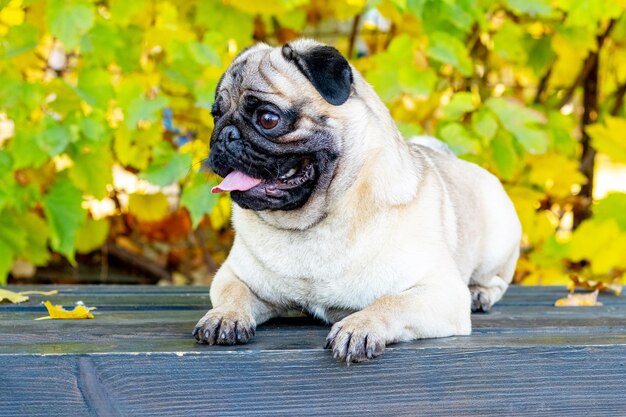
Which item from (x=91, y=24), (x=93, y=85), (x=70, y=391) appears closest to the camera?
(x=70, y=391)

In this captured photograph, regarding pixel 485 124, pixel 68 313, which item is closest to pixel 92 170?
pixel 68 313

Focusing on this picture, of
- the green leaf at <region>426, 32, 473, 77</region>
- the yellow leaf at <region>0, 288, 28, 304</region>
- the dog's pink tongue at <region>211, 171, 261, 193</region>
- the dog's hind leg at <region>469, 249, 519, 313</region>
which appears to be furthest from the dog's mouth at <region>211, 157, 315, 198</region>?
the green leaf at <region>426, 32, 473, 77</region>

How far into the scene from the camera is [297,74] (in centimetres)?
243

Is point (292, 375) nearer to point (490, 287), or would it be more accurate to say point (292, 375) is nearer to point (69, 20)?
point (490, 287)

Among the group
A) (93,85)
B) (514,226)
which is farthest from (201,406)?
(93,85)

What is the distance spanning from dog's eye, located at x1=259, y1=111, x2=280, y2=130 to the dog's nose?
72mm

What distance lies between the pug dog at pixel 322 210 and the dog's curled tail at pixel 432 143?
905mm

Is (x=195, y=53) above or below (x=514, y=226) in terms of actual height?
above

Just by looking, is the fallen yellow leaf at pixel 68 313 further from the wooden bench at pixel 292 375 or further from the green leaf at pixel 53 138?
the green leaf at pixel 53 138

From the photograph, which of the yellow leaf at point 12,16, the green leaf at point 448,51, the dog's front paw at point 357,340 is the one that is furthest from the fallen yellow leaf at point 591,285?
the yellow leaf at point 12,16

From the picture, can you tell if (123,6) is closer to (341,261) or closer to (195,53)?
(195,53)

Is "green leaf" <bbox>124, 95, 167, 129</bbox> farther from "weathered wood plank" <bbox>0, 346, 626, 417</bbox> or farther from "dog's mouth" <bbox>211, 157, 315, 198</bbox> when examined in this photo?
"weathered wood plank" <bbox>0, 346, 626, 417</bbox>

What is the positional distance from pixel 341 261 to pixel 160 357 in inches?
27.5

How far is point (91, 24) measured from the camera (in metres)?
3.48
